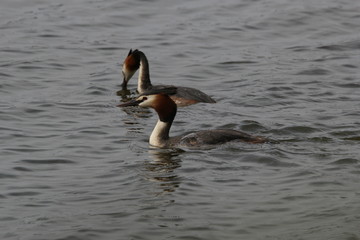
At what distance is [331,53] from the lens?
2045 centimetres

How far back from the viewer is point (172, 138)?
1350 cm

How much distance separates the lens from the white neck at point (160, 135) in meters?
13.3

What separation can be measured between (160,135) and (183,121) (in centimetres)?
190

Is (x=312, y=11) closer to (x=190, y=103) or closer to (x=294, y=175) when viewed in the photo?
(x=190, y=103)

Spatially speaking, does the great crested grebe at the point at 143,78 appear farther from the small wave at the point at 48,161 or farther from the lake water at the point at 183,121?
the small wave at the point at 48,161

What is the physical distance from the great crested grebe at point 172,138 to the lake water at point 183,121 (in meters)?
0.18

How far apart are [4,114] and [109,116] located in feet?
5.59

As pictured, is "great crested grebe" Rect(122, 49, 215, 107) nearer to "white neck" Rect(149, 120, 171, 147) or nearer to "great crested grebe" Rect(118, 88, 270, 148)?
"great crested grebe" Rect(118, 88, 270, 148)

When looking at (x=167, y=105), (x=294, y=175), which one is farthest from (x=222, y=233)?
(x=167, y=105)

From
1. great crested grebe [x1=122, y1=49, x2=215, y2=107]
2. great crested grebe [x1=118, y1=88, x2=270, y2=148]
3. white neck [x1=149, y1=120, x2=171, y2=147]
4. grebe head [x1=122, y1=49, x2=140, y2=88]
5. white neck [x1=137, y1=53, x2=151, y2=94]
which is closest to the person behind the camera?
great crested grebe [x1=118, y1=88, x2=270, y2=148]

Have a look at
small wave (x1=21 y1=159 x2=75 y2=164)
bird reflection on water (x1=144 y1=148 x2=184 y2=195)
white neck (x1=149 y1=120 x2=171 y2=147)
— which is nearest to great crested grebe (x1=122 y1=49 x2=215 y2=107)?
white neck (x1=149 y1=120 x2=171 y2=147)

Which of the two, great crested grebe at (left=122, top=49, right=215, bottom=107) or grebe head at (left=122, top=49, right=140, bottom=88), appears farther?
grebe head at (left=122, top=49, right=140, bottom=88)

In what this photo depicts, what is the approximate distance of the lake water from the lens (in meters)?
9.99

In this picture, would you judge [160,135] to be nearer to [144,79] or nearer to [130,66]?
[144,79]
